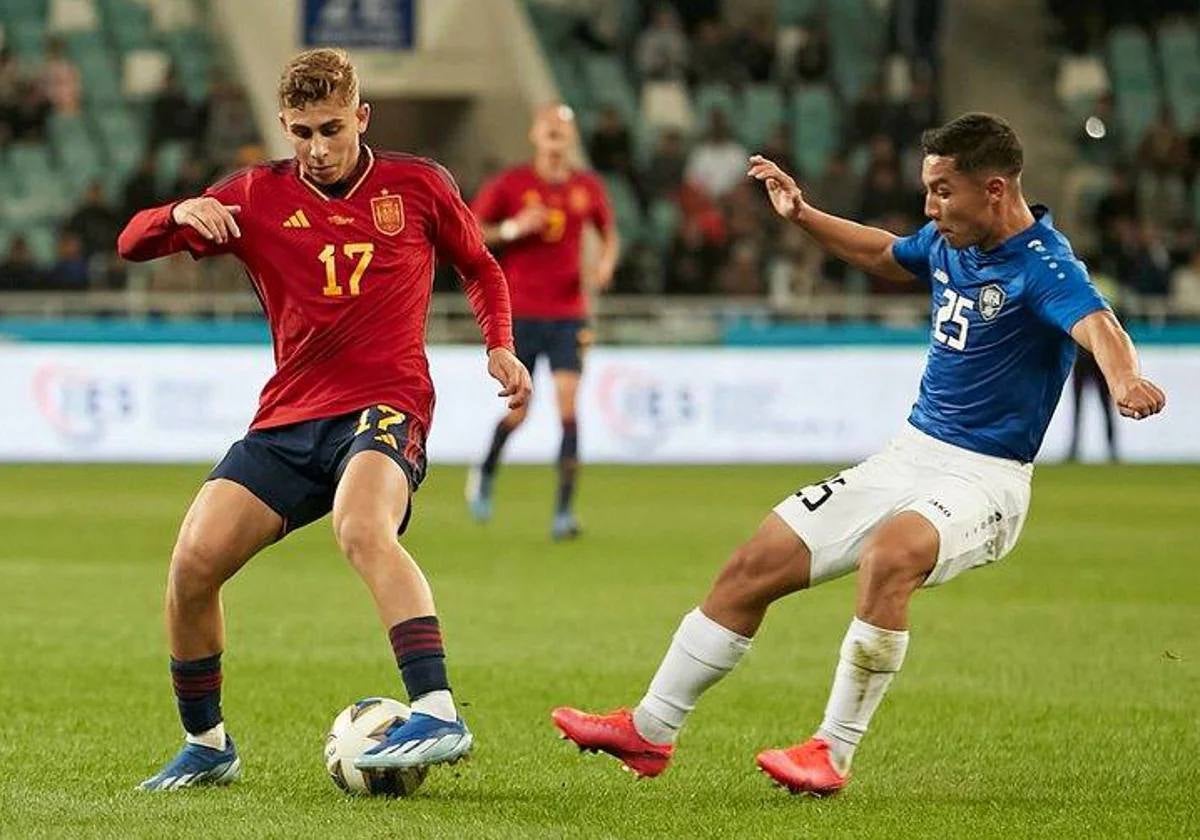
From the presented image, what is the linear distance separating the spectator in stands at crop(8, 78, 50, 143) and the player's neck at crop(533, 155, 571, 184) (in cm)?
1207

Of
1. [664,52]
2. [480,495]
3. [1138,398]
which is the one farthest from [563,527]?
[664,52]

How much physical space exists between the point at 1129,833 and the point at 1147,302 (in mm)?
17916

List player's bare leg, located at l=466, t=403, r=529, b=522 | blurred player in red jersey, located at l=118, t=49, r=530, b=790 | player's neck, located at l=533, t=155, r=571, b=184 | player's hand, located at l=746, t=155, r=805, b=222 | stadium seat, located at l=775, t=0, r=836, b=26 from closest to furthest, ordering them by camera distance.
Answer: blurred player in red jersey, located at l=118, t=49, r=530, b=790
player's hand, located at l=746, t=155, r=805, b=222
player's neck, located at l=533, t=155, r=571, b=184
player's bare leg, located at l=466, t=403, r=529, b=522
stadium seat, located at l=775, t=0, r=836, b=26

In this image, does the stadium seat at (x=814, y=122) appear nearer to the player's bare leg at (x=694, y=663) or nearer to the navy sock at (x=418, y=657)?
the player's bare leg at (x=694, y=663)

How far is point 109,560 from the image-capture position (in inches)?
548

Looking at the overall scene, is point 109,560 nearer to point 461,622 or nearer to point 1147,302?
point 461,622

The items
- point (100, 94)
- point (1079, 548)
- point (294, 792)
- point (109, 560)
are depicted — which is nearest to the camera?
point (294, 792)

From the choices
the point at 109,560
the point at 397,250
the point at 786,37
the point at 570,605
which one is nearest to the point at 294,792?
the point at 397,250

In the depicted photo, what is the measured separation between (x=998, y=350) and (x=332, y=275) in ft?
6.26

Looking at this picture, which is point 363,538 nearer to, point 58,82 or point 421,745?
point 421,745

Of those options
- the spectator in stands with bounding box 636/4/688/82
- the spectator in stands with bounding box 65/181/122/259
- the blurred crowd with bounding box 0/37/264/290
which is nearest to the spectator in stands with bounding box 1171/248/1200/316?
the spectator in stands with bounding box 636/4/688/82

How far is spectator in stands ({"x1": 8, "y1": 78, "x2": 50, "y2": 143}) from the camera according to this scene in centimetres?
2636

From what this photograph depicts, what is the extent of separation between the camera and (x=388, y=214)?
283 inches

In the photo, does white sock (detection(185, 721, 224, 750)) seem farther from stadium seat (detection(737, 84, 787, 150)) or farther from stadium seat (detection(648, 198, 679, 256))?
stadium seat (detection(737, 84, 787, 150))
